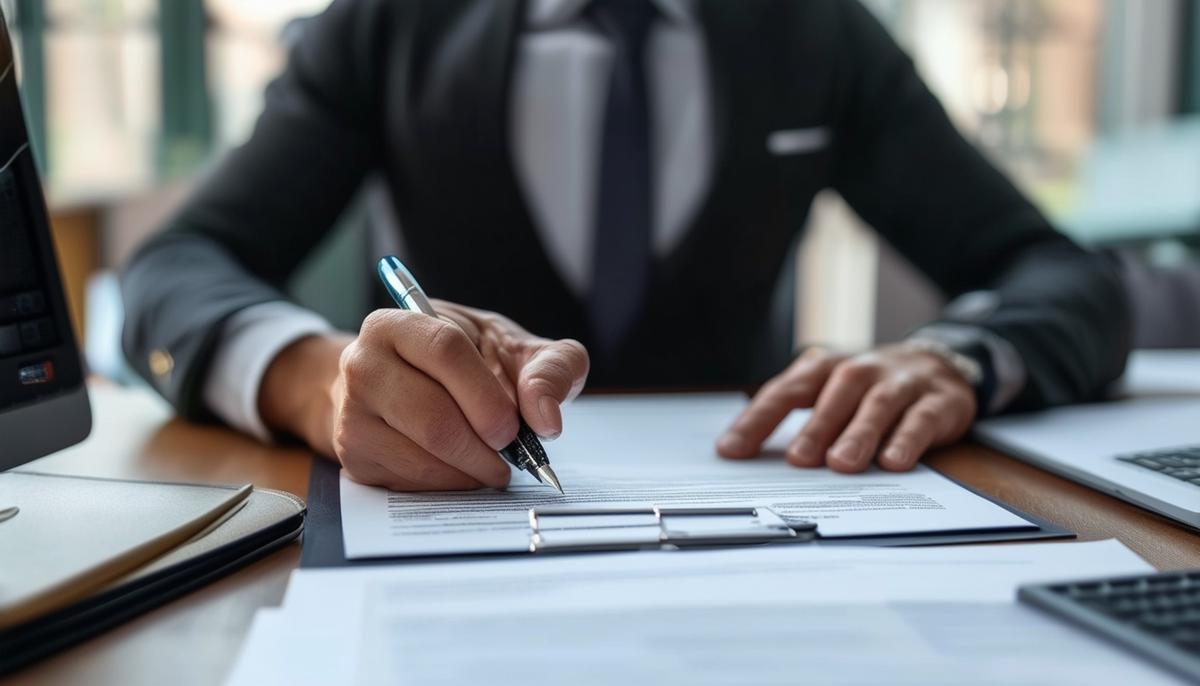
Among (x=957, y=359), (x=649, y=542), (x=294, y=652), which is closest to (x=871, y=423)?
(x=957, y=359)

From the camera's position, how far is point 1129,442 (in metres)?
0.78

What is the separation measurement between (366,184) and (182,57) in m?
2.83

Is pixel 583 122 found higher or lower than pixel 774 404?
higher

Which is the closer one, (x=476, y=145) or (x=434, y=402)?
(x=434, y=402)

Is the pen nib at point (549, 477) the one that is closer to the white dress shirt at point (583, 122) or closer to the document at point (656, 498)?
the document at point (656, 498)

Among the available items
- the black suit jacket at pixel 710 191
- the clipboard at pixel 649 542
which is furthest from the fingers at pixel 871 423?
the black suit jacket at pixel 710 191

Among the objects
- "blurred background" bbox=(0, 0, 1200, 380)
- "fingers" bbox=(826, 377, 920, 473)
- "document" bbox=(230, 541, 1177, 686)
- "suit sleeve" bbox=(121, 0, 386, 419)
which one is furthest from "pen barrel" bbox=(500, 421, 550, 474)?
"blurred background" bbox=(0, 0, 1200, 380)

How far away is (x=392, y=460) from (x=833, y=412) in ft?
1.06

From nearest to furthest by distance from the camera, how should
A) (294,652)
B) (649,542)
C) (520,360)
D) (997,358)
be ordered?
(294,652) < (649,542) < (520,360) < (997,358)

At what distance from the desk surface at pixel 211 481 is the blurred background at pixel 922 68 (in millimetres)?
2186

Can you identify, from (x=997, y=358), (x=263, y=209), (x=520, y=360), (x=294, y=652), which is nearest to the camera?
(x=294, y=652)

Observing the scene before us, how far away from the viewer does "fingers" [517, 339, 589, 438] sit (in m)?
0.59

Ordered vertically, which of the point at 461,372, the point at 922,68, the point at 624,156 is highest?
the point at 922,68

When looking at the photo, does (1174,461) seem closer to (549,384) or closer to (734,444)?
(734,444)
